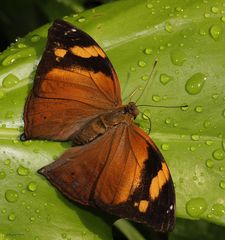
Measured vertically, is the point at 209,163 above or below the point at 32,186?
below

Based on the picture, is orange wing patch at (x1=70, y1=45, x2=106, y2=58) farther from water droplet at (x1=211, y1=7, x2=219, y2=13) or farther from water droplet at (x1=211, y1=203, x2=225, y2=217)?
water droplet at (x1=211, y1=203, x2=225, y2=217)

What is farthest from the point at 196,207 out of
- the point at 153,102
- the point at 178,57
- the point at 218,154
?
A: the point at 178,57

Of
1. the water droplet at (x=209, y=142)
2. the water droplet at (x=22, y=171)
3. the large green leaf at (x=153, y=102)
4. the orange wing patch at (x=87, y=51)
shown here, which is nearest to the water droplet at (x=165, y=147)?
the large green leaf at (x=153, y=102)

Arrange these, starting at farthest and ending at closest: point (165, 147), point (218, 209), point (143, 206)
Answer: point (165, 147) < point (218, 209) < point (143, 206)

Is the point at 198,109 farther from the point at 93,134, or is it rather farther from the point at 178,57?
the point at 93,134

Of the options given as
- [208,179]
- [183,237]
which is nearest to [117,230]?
[183,237]

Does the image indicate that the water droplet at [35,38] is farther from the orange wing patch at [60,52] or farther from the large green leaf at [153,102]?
the orange wing patch at [60,52]

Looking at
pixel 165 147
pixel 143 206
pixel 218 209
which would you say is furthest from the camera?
pixel 165 147

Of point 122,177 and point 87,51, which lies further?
point 87,51

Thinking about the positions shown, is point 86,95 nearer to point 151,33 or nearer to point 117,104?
point 117,104
